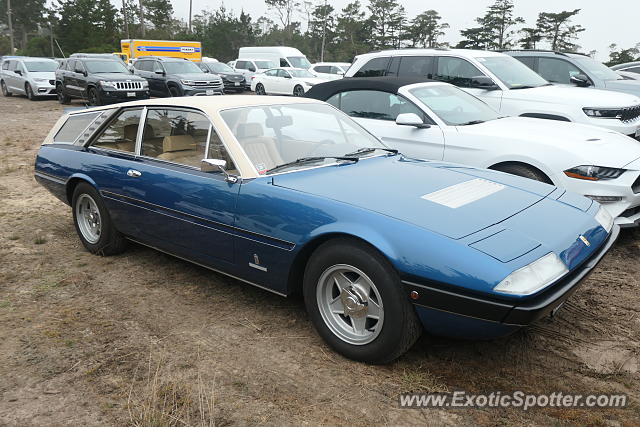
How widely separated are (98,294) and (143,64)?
17.2 meters

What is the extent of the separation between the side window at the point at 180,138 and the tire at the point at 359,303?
3.41 feet

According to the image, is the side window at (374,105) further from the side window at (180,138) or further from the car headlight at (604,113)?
the car headlight at (604,113)

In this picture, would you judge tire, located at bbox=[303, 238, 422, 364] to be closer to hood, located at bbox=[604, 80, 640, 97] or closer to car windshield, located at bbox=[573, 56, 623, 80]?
car windshield, located at bbox=[573, 56, 623, 80]

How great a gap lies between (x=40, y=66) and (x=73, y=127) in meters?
18.2

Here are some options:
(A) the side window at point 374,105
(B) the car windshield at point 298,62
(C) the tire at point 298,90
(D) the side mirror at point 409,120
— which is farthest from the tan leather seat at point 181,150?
(B) the car windshield at point 298,62

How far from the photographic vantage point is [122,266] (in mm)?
4438

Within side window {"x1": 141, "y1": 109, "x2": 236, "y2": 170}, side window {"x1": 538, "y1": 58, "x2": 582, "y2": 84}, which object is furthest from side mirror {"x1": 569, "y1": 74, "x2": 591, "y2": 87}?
side window {"x1": 141, "y1": 109, "x2": 236, "y2": 170}

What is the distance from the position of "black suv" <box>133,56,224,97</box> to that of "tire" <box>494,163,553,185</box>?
45.9ft

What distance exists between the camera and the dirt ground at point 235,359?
248cm

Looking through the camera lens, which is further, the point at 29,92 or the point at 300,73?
the point at 300,73

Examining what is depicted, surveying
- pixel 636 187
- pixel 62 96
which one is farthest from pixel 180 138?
pixel 62 96

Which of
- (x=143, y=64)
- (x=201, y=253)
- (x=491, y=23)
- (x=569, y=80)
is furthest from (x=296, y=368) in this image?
(x=491, y=23)

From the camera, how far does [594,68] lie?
34.1 ft

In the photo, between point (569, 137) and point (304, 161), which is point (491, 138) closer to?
point (569, 137)
